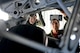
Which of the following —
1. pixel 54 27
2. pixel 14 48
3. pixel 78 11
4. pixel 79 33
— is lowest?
pixel 54 27

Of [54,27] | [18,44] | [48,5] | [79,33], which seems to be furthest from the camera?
[54,27]

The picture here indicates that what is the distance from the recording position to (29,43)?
141 cm

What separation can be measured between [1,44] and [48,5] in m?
0.75

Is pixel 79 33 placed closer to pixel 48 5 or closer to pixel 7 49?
pixel 7 49

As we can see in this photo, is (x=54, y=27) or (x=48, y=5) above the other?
(x=48, y=5)

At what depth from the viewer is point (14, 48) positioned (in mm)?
1577

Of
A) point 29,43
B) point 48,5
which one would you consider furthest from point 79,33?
point 48,5

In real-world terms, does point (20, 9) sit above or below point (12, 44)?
above

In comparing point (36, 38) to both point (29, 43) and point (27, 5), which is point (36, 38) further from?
point (27, 5)

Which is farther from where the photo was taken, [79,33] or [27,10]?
[27,10]

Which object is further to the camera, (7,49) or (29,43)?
(7,49)

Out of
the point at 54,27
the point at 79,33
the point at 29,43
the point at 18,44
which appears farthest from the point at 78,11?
the point at 54,27

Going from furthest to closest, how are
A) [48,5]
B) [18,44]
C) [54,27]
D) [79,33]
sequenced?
[54,27] → [48,5] → [18,44] → [79,33]

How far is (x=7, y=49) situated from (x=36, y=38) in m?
0.20
